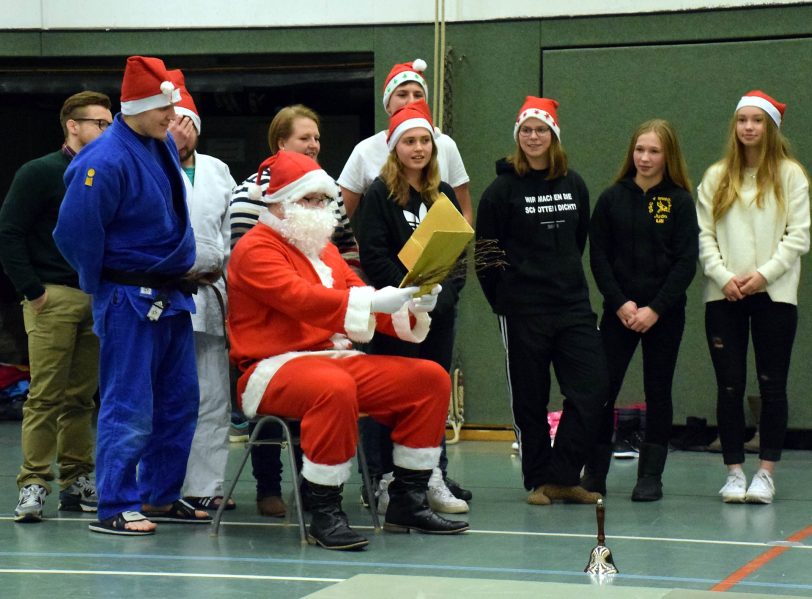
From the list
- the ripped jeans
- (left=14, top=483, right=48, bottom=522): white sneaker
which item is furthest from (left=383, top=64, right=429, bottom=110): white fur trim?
(left=14, top=483, right=48, bottom=522): white sneaker

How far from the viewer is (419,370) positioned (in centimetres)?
530

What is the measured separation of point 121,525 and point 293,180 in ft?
5.13

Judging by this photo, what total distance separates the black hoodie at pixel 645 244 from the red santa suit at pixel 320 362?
1.31 metres

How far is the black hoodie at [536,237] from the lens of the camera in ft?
20.2

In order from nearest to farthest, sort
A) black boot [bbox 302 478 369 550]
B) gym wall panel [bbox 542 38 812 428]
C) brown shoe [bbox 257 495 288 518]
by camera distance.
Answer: black boot [bbox 302 478 369 550], brown shoe [bbox 257 495 288 518], gym wall panel [bbox 542 38 812 428]

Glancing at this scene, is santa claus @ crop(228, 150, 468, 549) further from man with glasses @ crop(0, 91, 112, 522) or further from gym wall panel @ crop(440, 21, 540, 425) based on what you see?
gym wall panel @ crop(440, 21, 540, 425)

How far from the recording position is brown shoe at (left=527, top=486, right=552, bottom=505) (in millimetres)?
6164

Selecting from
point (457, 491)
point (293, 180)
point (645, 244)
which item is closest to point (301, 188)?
point (293, 180)

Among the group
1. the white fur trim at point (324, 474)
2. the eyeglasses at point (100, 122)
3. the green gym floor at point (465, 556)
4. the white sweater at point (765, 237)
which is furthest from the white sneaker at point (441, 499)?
the eyeglasses at point (100, 122)

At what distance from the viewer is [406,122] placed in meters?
5.81

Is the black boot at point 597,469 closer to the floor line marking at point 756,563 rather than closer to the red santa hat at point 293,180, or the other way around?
the floor line marking at point 756,563

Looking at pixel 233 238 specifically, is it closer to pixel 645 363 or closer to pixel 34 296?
pixel 34 296

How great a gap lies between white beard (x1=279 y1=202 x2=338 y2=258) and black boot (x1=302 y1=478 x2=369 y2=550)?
990 millimetres

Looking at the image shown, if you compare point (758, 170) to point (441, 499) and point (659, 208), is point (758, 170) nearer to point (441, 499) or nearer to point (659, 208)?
point (659, 208)
